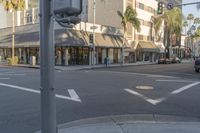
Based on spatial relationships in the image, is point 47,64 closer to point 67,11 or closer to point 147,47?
point 67,11

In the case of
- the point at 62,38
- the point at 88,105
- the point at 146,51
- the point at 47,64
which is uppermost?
the point at 62,38

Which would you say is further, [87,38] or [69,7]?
[87,38]

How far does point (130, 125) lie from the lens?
7590 mm

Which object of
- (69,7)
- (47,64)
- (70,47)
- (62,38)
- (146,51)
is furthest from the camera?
(146,51)

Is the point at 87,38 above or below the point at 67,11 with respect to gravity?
above

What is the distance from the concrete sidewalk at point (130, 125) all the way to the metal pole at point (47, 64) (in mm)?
3045

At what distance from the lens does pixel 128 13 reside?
51.4m

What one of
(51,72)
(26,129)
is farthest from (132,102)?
(51,72)

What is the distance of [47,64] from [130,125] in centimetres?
409

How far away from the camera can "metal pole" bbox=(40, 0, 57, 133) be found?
13.0 ft

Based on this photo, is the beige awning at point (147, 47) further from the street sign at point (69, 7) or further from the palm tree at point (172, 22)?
the street sign at point (69, 7)

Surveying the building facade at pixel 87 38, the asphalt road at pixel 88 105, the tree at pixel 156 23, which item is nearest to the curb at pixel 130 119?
the asphalt road at pixel 88 105

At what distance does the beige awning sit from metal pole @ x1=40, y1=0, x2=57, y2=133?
57381 millimetres

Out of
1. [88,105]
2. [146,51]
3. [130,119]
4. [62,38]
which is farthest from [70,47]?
[130,119]
